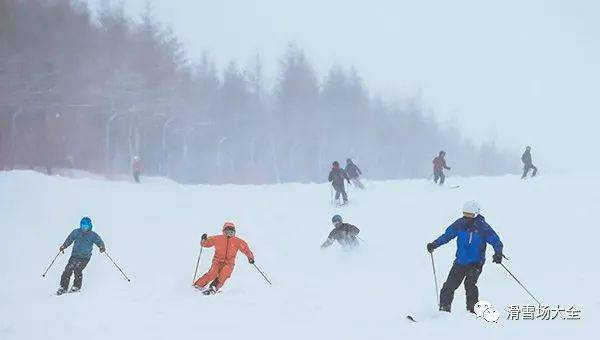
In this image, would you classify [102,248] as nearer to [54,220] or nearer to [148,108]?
[54,220]

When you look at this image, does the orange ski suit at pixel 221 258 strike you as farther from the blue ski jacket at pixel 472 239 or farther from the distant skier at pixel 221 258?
the blue ski jacket at pixel 472 239

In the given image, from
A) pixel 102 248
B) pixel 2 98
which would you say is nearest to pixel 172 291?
pixel 102 248

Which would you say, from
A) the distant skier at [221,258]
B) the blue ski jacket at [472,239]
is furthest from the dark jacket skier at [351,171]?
the blue ski jacket at [472,239]

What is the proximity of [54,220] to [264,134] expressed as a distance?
3843 centimetres

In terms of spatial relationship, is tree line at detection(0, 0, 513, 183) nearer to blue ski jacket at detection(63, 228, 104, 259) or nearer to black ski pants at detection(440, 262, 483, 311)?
blue ski jacket at detection(63, 228, 104, 259)

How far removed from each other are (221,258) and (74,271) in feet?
9.17

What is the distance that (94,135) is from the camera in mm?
45062

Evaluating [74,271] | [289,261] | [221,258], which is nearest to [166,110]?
[289,261]

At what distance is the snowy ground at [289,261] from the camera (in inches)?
342

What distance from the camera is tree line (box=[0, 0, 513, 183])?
Answer: 127ft

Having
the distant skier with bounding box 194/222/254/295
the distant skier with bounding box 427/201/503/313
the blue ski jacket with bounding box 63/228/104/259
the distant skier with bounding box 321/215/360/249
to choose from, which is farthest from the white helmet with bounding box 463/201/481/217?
the blue ski jacket with bounding box 63/228/104/259

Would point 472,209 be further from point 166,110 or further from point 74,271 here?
point 166,110

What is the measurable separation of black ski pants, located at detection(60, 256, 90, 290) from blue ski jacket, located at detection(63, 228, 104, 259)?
0.12 m

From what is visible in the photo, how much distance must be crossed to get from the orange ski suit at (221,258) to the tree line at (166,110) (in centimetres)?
2509
